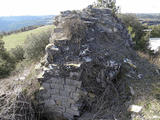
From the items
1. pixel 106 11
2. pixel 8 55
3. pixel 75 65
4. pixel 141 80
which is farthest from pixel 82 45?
pixel 8 55

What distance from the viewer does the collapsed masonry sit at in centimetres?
378

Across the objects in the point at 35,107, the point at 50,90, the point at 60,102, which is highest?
the point at 50,90

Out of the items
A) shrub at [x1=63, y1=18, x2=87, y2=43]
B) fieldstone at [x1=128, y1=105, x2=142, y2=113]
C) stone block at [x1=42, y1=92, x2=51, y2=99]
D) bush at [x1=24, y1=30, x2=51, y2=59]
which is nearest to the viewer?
fieldstone at [x1=128, y1=105, x2=142, y2=113]

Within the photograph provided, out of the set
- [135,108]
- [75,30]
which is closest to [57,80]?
[75,30]

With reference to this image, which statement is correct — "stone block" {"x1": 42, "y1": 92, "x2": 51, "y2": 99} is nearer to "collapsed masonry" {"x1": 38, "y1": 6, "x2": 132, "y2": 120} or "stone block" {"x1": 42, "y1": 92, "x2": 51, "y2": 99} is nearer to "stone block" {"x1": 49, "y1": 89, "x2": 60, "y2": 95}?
"collapsed masonry" {"x1": 38, "y1": 6, "x2": 132, "y2": 120}

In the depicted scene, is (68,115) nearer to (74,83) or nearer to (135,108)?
(74,83)

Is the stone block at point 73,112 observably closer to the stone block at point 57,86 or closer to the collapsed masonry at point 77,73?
the collapsed masonry at point 77,73

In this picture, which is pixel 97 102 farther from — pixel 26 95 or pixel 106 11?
pixel 106 11

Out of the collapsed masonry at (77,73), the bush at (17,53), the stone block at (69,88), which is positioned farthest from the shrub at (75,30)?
the bush at (17,53)

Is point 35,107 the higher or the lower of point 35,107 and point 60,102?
the lower

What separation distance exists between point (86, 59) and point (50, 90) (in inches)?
58.4

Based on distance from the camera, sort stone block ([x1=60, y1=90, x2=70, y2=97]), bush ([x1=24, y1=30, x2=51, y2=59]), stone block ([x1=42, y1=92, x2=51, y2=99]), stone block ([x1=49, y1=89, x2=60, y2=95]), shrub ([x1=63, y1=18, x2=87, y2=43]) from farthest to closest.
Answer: bush ([x1=24, y1=30, x2=51, y2=59]), shrub ([x1=63, y1=18, x2=87, y2=43]), stone block ([x1=42, y1=92, x2=51, y2=99]), stone block ([x1=49, y1=89, x2=60, y2=95]), stone block ([x1=60, y1=90, x2=70, y2=97])

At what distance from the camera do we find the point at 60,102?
12.9ft

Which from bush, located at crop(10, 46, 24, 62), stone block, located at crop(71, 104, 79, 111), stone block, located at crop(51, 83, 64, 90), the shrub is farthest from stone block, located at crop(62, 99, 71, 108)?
bush, located at crop(10, 46, 24, 62)
